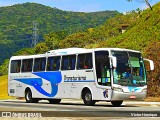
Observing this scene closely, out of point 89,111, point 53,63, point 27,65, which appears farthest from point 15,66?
point 89,111

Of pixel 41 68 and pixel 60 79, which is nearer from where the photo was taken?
pixel 60 79

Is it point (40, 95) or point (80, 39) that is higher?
point (80, 39)

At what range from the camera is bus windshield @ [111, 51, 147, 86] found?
2320 centimetres

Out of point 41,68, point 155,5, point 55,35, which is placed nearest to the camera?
point 41,68

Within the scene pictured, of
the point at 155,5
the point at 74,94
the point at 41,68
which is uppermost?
the point at 155,5

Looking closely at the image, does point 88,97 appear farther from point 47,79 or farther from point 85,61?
point 47,79

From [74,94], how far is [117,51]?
413 cm

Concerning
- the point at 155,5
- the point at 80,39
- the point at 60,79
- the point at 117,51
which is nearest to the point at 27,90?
the point at 60,79

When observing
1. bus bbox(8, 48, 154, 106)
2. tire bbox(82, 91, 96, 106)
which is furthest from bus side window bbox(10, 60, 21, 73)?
tire bbox(82, 91, 96, 106)

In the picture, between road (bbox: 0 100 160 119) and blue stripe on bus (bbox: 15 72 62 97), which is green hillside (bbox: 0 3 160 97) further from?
road (bbox: 0 100 160 119)

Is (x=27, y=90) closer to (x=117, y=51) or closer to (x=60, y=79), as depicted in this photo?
(x=60, y=79)

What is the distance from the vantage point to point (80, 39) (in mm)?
132625

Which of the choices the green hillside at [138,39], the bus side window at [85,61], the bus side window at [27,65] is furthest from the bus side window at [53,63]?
the green hillside at [138,39]

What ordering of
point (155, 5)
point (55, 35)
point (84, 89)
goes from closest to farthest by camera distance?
point (84, 89) → point (155, 5) → point (55, 35)
